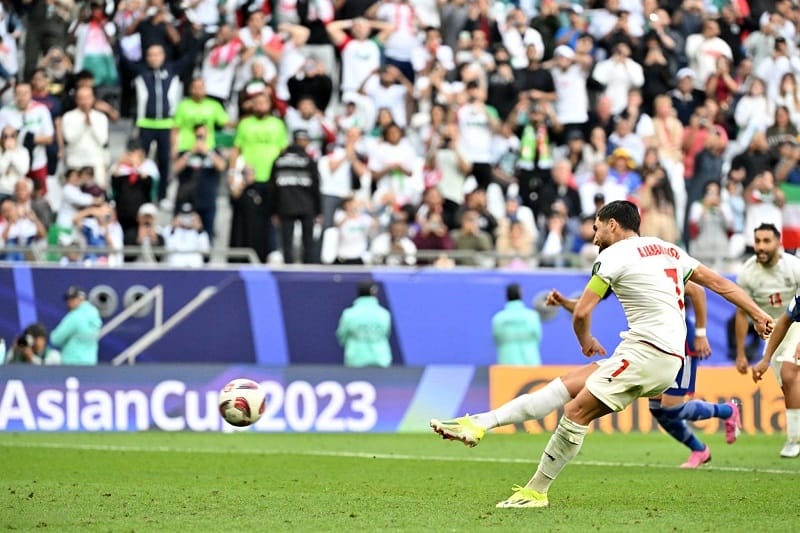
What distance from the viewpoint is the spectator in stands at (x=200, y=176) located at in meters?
22.9

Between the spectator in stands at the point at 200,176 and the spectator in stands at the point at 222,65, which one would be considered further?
the spectator in stands at the point at 222,65

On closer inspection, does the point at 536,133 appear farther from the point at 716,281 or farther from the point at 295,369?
the point at 716,281

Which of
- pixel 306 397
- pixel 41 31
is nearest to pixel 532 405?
pixel 306 397

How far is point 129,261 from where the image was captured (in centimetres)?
2322

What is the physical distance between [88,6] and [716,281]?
16.2 meters

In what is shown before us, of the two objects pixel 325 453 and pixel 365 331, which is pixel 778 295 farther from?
pixel 365 331

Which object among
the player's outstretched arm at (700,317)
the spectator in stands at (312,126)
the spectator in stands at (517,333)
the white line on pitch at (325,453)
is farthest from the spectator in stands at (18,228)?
the player's outstretched arm at (700,317)

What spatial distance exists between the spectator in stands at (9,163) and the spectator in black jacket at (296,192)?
3568mm

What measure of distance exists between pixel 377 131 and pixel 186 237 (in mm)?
3743

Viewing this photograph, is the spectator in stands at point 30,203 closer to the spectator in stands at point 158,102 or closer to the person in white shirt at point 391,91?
the spectator in stands at point 158,102

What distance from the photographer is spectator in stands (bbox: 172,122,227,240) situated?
22.9 meters

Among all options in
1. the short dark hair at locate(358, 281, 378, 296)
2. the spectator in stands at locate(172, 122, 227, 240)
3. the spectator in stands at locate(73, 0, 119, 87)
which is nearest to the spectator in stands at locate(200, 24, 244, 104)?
the spectator in stands at locate(172, 122, 227, 240)

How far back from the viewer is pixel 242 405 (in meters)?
12.9

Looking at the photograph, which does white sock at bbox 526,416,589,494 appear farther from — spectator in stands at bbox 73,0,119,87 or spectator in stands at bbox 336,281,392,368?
spectator in stands at bbox 73,0,119,87
